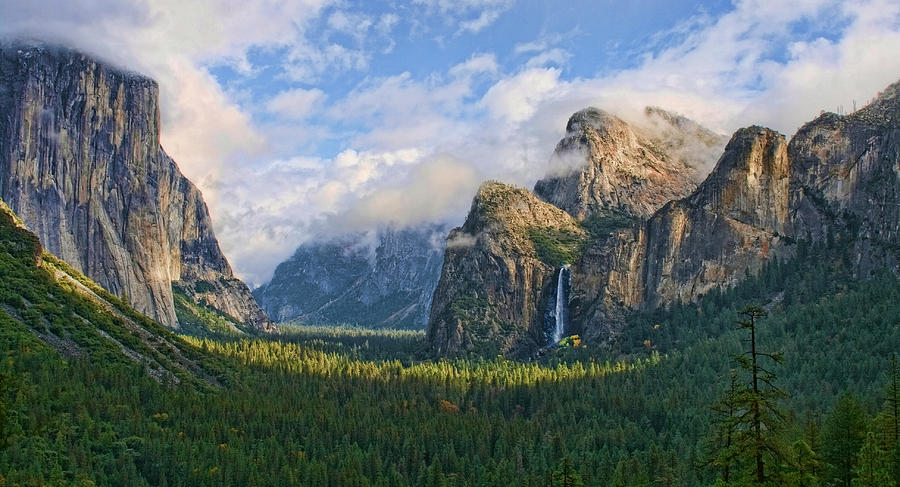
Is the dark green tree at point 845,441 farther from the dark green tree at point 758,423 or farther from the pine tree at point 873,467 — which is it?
the dark green tree at point 758,423

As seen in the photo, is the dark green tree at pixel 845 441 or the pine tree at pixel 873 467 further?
the dark green tree at pixel 845 441

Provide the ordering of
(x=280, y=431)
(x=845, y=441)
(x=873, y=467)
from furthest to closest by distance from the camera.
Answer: (x=280, y=431)
(x=845, y=441)
(x=873, y=467)

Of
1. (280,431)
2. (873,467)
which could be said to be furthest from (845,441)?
(280,431)

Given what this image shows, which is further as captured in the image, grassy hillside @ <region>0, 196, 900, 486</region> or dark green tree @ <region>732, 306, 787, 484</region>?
grassy hillside @ <region>0, 196, 900, 486</region>

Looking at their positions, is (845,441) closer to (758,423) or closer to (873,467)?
(873,467)

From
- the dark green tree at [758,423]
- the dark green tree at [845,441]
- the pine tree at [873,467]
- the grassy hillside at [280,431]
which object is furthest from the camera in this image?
the grassy hillside at [280,431]

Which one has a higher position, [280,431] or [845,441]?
[845,441]

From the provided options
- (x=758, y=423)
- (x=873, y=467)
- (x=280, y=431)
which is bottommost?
(x=280, y=431)

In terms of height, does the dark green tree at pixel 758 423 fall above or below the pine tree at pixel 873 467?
above

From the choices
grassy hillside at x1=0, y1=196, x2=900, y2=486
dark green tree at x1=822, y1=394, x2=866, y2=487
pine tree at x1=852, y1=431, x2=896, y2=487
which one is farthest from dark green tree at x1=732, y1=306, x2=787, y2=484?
grassy hillside at x1=0, y1=196, x2=900, y2=486

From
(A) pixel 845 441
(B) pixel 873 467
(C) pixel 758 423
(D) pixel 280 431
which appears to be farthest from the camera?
(D) pixel 280 431

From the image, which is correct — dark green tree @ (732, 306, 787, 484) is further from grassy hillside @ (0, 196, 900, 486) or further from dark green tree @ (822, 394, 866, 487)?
grassy hillside @ (0, 196, 900, 486)

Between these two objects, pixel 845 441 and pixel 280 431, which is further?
pixel 280 431

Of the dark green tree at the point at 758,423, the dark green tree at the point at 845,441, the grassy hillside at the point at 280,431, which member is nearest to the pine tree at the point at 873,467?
the dark green tree at the point at 845,441
